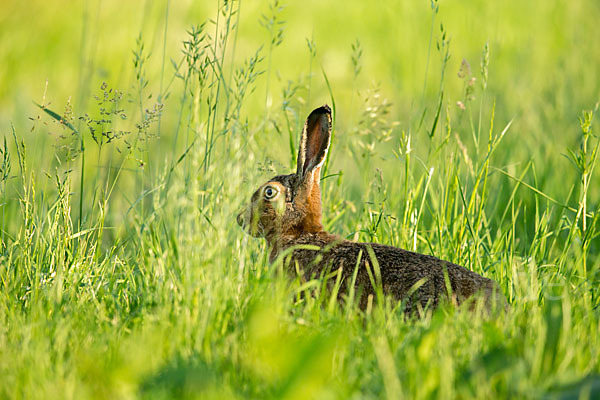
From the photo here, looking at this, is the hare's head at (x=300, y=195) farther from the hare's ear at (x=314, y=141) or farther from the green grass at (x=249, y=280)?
the green grass at (x=249, y=280)

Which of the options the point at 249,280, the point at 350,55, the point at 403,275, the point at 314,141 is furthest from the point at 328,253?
the point at 350,55

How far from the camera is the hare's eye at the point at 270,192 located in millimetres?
4506

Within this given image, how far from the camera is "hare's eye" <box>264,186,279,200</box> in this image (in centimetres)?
451

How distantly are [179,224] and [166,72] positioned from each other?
4.93 meters

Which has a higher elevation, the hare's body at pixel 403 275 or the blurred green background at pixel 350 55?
the blurred green background at pixel 350 55

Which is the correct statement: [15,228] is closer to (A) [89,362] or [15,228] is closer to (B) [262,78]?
(A) [89,362]

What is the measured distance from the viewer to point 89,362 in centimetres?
261

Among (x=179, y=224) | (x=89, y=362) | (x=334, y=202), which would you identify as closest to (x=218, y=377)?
(x=89, y=362)

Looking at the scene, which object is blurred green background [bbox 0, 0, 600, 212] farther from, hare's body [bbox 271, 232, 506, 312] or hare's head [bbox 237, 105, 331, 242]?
hare's body [bbox 271, 232, 506, 312]

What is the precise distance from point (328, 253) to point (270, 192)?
2.31 ft

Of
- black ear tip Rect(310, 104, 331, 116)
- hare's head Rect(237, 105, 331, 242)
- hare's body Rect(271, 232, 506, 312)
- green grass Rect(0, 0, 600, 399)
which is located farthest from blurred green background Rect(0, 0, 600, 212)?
hare's body Rect(271, 232, 506, 312)

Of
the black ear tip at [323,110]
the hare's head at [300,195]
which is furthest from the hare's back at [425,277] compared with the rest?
the black ear tip at [323,110]

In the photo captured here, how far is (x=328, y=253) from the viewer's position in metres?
3.98

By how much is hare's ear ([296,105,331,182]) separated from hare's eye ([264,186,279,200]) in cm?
17
